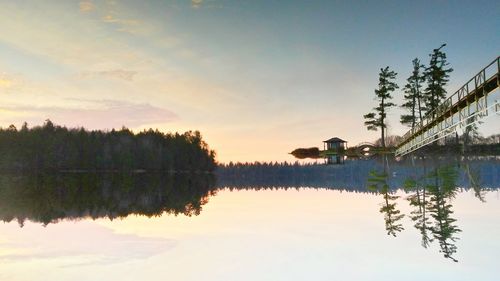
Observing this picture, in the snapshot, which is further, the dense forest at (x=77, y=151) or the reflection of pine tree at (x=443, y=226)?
the dense forest at (x=77, y=151)

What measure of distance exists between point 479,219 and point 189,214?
68.7 ft

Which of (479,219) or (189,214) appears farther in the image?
(189,214)

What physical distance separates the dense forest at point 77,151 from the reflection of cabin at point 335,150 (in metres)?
120

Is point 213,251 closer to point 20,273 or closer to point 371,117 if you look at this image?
point 20,273

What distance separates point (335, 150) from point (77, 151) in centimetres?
12316

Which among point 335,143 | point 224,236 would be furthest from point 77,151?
point 224,236

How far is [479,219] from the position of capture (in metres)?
35.3

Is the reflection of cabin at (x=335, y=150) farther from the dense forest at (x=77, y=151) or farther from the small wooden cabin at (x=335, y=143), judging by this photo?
the dense forest at (x=77, y=151)

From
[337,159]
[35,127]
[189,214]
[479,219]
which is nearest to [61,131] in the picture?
[35,127]

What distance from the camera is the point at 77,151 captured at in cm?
18000

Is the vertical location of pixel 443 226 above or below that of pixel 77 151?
below

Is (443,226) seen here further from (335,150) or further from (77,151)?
(77,151)

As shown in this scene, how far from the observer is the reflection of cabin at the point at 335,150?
78812mm

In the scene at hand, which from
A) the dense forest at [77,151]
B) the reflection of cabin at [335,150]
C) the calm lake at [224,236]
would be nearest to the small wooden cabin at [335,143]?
the reflection of cabin at [335,150]
